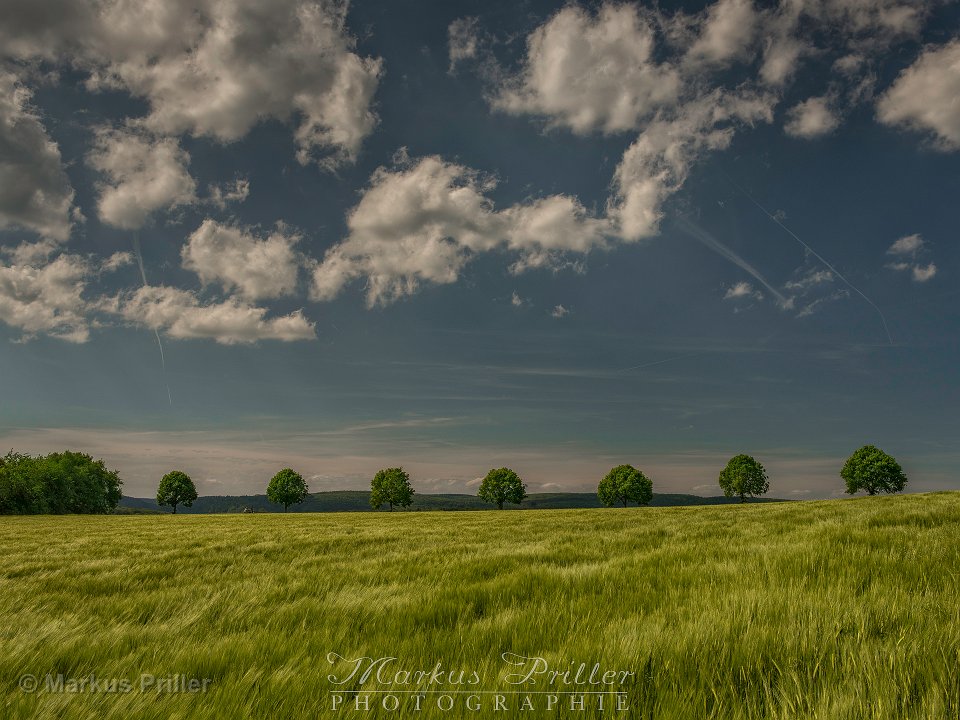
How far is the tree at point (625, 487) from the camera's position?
10562cm

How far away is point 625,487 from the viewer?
350ft

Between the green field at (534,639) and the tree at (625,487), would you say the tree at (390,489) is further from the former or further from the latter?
the green field at (534,639)

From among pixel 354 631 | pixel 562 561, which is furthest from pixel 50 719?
pixel 562 561

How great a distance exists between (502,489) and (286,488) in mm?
49565

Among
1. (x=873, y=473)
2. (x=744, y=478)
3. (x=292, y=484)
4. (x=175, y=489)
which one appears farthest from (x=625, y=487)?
(x=175, y=489)

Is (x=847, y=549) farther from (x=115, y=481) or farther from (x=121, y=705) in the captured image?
(x=115, y=481)

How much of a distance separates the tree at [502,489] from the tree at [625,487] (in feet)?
67.6

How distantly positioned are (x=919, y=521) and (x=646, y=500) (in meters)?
104

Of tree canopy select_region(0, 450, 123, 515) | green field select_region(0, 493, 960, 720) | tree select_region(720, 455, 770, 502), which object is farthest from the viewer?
tree select_region(720, 455, 770, 502)

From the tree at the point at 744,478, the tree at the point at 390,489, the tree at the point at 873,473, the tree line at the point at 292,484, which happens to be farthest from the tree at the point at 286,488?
the tree at the point at 873,473

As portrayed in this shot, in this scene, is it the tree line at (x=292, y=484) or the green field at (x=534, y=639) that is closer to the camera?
the green field at (x=534, y=639)

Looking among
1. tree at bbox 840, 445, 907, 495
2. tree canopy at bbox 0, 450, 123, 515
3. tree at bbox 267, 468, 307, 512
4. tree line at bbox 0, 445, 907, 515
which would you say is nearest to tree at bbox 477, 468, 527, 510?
tree line at bbox 0, 445, 907, 515

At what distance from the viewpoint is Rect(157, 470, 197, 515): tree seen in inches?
4262

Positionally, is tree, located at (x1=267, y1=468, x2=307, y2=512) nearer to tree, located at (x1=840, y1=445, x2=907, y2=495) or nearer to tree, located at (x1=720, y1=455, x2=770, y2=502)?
tree, located at (x1=720, y1=455, x2=770, y2=502)
